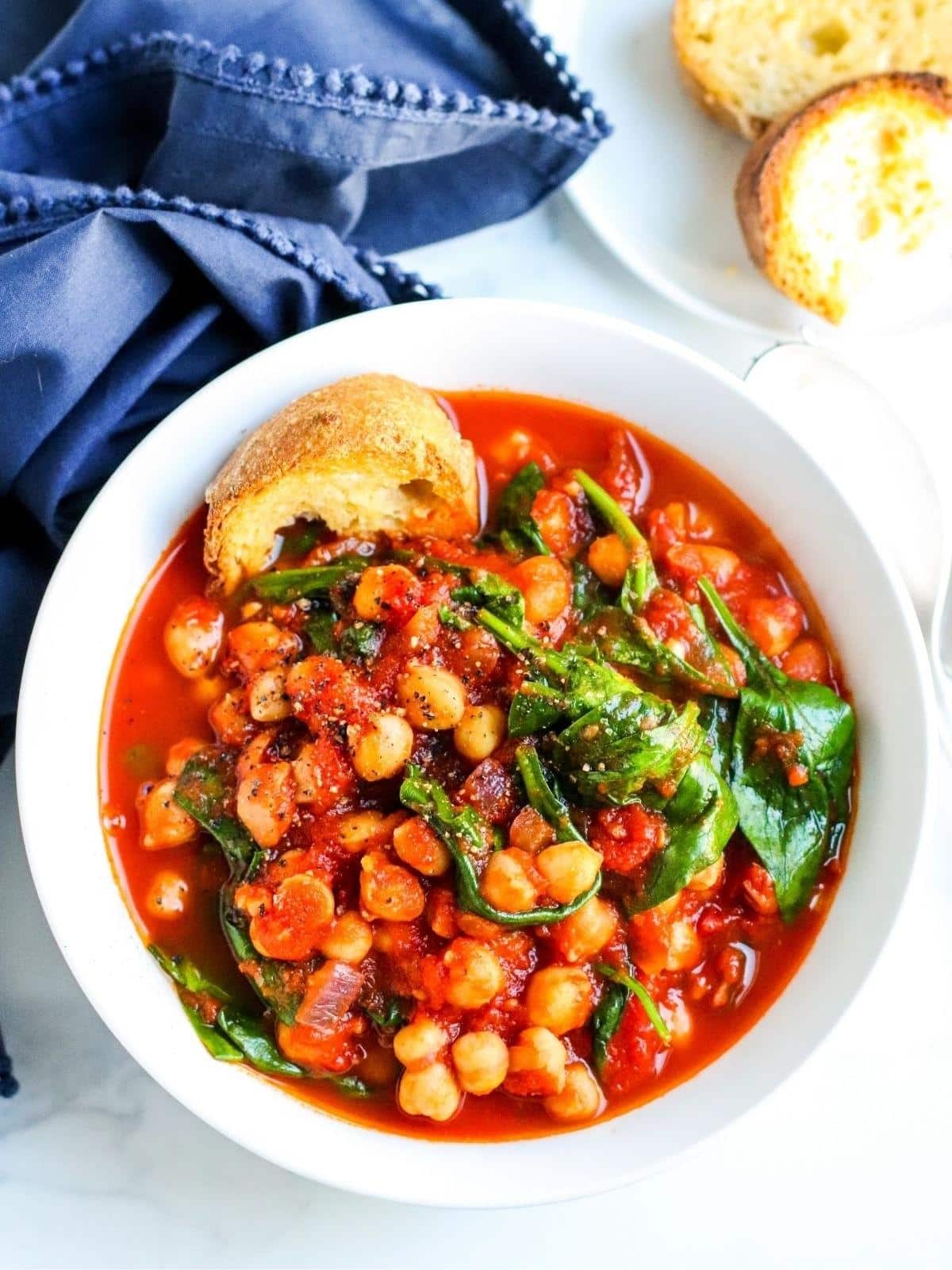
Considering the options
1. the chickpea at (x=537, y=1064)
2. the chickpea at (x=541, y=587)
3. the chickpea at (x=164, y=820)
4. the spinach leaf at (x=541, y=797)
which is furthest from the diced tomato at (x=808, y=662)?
the chickpea at (x=164, y=820)

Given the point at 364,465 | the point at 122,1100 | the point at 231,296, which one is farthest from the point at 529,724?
the point at 122,1100

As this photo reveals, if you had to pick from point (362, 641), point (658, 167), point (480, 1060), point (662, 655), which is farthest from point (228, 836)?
point (658, 167)

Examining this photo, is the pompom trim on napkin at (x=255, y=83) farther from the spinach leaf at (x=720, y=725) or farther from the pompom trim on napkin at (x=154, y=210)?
the spinach leaf at (x=720, y=725)

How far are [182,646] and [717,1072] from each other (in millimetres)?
1719

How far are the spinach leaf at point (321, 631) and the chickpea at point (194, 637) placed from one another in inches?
9.7

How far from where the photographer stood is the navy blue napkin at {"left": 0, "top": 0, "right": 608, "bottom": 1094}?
10.6 ft

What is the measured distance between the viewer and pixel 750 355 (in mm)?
3814

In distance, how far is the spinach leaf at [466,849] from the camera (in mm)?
2885

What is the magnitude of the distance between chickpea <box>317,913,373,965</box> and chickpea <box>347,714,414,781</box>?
34cm

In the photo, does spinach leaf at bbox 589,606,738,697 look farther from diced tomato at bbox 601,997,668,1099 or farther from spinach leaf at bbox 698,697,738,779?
diced tomato at bbox 601,997,668,1099

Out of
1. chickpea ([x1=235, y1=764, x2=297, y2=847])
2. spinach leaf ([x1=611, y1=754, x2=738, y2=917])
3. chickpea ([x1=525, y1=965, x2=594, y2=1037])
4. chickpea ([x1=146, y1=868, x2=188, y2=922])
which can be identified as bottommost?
chickpea ([x1=525, y1=965, x2=594, y2=1037])

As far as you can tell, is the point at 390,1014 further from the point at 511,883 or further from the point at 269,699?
the point at 269,699

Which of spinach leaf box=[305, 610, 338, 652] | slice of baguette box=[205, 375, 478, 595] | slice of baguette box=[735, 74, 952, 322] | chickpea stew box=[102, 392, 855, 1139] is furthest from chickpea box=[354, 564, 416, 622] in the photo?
slice of baguette box=[735, 74, 952, 322]

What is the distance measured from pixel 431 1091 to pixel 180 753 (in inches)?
40.9
